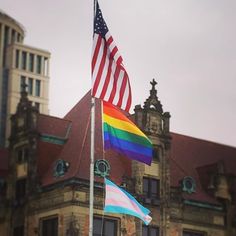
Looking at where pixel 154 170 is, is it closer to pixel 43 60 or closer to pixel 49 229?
pixel 49 229

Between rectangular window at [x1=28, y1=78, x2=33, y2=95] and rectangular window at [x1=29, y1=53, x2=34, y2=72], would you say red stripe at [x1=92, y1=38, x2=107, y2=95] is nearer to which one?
rectangular window at [x1=28, y1=78, x2=33, y2=95]

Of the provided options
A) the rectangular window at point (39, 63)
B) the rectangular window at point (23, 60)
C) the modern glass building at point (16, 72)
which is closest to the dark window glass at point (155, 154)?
the modern glass building at point (16, 72)

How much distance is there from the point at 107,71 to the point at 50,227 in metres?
21.8

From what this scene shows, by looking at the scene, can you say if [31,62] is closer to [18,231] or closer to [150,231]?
[18,231]

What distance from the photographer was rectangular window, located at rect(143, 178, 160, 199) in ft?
197

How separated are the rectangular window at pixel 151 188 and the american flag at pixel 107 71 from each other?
22.2m

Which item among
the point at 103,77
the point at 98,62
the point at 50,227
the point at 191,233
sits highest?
the point at 98,62

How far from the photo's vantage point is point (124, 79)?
38.7 metres

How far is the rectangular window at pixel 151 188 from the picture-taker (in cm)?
6003

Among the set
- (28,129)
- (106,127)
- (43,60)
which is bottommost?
(106,127)

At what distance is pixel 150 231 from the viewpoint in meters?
59.2

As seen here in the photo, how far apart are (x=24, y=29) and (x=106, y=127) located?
128 meters

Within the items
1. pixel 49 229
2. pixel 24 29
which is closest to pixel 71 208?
pixel 49 229

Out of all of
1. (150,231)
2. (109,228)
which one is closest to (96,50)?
(109,228)
